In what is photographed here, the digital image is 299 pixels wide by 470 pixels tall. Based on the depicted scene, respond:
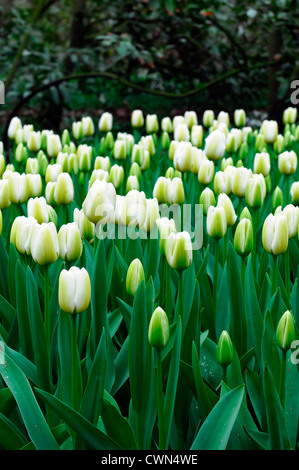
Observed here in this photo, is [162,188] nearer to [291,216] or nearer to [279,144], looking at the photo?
[291,216]

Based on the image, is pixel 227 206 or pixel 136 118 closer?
pixel 227 206

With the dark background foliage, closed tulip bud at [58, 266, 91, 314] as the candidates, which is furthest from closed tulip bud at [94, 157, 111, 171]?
the dark background foliage

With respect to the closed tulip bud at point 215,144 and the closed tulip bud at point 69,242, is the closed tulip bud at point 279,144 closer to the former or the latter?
the closed tulip bud at point 215,144

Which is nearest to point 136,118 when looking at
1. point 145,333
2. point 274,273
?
point 274,273

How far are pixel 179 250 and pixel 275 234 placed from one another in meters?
0.31

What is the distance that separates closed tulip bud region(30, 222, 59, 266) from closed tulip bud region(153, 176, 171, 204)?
0.63 m

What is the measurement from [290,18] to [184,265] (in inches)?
183

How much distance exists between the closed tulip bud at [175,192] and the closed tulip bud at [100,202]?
36cm

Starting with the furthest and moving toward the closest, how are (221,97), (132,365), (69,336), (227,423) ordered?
(221,97), (69,336), (132,365), (227,423)

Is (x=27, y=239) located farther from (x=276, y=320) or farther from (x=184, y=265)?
(x=276, y=320)

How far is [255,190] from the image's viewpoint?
77.8 inches
